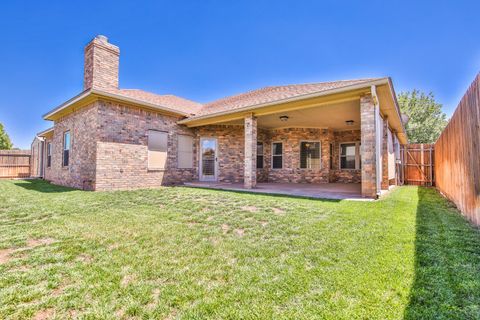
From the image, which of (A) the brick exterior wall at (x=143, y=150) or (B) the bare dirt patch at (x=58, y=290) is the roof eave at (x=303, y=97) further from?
(B) the bare dirt patch at (x=58, y=290)

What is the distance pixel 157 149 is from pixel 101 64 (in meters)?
3.73

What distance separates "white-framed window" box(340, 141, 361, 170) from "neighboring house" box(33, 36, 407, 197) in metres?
0.05

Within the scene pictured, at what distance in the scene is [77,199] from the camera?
624cm

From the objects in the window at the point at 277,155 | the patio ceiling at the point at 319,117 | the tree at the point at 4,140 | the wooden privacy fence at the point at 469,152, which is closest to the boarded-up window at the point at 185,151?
the patio ceiling at the point at 319,117

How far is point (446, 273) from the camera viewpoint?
87.2 inches

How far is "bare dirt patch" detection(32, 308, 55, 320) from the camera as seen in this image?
1.61 metres

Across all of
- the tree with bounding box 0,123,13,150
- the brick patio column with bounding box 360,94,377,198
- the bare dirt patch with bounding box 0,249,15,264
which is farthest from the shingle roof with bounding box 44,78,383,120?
the tree with bounding box 0,123,13,150

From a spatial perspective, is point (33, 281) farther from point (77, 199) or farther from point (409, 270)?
point (77, 199)

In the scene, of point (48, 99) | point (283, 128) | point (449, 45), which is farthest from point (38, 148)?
point (449, 45)

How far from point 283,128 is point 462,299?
11019 millimetres

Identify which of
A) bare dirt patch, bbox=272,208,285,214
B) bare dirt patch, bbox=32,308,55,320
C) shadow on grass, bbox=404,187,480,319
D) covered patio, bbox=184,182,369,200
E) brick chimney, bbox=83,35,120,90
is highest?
brick chimney, bbox=83,35,120,90

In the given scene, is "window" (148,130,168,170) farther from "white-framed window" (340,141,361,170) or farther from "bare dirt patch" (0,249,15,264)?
"white-framed window" (340,141,361,170)

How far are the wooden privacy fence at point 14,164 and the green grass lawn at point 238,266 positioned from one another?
15389 millimetres

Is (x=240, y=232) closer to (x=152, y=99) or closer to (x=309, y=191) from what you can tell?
(x=309, y=191)
